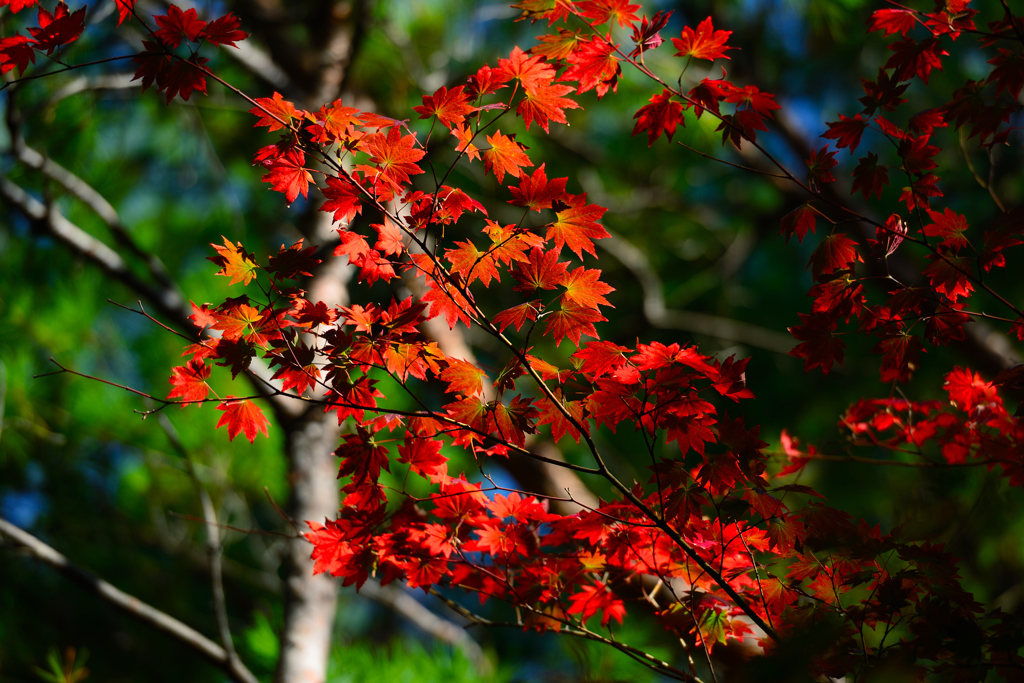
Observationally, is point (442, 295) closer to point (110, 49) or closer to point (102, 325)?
point (110, 49)

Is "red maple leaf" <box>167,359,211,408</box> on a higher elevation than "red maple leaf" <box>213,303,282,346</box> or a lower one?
lower

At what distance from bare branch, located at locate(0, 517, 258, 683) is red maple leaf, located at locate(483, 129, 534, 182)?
44.5 inches

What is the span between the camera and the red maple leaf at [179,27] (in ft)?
2.25

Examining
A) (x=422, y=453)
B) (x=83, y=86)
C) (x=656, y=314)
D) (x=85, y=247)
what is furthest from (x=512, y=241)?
(x=656, y=314)

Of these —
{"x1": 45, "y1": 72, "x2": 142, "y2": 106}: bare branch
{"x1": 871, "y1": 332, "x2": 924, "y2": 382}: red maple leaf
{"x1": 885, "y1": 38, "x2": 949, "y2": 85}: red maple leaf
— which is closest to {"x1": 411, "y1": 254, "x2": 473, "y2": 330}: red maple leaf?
{"x1": 871, "y1": 332, "x2": 924, "y2": 382}: red maple leaf

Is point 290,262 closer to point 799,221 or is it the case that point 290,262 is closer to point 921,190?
point 799,221

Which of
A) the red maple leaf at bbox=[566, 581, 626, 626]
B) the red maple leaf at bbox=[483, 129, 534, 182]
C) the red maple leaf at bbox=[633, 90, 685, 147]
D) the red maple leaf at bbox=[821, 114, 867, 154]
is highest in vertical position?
the red maple leaf at bbox=[633, 90, 685, 147]

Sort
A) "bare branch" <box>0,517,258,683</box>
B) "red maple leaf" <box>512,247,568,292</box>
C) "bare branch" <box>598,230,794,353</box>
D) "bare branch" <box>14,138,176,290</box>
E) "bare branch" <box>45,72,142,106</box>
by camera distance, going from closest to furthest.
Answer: "red maple leaf" <box>512,247,568,292</box>
"bare branch" <box>0,517,258,683</box>
"bare branch" <box>14,138,176,290</box>
"bare branch" <box>45,72,142,106</box>
"bare branch" <box>598,230,794,353</box>

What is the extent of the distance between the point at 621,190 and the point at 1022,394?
138 inches

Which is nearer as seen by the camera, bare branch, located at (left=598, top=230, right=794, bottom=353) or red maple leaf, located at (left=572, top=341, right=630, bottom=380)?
red maple leaf, located at (left=572, top=341, right=630, bottom=380)

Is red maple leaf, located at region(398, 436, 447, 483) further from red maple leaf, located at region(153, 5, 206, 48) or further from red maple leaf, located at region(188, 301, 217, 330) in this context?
red maple leaf, located at region(153, 5, 206, 48)

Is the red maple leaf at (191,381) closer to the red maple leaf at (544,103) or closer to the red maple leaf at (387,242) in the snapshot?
the red maple leaf at (387,242)

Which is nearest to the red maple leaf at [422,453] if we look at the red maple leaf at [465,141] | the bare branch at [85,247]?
the red maple leaf at [465,141]

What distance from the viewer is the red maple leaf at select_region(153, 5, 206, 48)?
69 cm
